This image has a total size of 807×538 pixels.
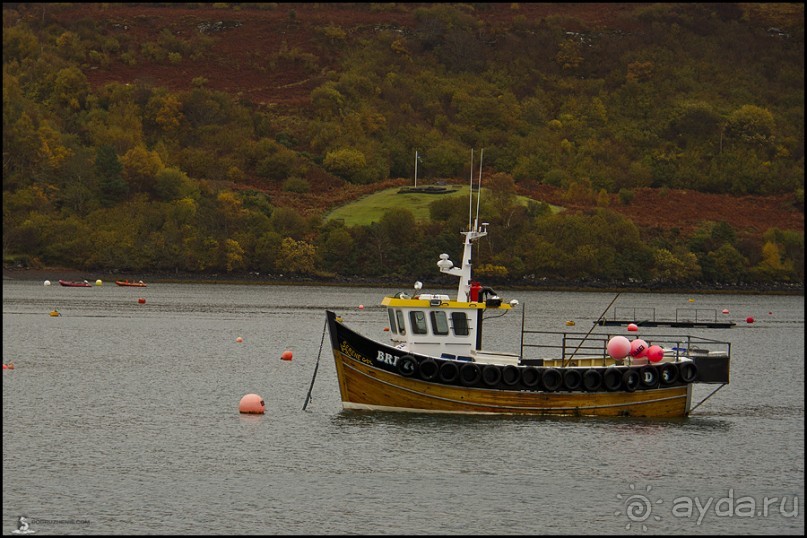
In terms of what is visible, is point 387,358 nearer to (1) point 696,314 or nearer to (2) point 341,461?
(2) point 341,461

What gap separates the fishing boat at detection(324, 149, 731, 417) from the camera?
4662 cm

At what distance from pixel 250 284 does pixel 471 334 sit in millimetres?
147911

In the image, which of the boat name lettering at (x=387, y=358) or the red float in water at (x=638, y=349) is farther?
→ the red float in water at (x=638, y=349)

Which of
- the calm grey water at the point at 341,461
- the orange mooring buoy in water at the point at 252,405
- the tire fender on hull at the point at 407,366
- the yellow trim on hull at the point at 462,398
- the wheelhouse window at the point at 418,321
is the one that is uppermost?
the wheelhouse window at the point at 418,321

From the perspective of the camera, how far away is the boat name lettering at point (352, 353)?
46.7 m

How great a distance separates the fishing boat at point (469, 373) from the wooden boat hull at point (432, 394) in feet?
0.12

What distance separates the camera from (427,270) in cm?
19662

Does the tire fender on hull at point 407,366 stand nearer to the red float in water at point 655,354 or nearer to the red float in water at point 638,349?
the red float in water at point 638,349

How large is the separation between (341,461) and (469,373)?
7446mm

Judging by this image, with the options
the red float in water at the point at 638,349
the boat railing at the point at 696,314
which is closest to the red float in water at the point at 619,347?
the red float in water at the point at 638,349

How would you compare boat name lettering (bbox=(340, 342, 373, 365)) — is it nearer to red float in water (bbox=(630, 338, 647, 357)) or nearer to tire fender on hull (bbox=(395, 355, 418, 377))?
tire fender on hull (bbox=(395, 355, 418, 377))

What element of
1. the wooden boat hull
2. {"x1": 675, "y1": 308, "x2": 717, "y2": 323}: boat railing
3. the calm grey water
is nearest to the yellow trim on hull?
the wooden boat hull

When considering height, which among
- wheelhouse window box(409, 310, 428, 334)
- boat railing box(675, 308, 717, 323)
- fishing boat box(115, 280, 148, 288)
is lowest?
boat railing box(675, 308, 717, 323)

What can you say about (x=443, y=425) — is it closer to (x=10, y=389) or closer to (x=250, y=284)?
(x=10, y=389)
